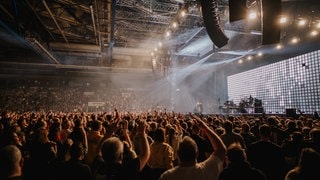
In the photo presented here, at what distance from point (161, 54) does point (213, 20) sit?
8.82 m

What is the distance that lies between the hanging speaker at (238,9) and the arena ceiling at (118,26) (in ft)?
9.54

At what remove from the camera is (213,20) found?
7320 mm

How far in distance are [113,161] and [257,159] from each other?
236 cm

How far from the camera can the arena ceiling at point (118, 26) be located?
1038 cm

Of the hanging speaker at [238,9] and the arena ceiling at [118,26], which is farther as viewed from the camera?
the arena ceiling at [118,26]

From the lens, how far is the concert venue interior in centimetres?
1029

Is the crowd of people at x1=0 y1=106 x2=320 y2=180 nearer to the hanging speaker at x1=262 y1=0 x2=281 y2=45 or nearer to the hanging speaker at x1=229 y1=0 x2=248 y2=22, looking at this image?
the hanging speaker at x1=262 y1=0 x2=281 y2=45

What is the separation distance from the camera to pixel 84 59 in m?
21.7

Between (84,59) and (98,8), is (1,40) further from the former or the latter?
(98,8)

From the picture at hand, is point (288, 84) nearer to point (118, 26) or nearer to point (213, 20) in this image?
point (213, 20)

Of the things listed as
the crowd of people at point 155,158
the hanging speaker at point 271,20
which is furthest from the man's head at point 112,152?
the hanging speaker at point 271,20

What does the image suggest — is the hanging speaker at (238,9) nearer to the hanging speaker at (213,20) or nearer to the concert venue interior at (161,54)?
the concert venue interior at (161,54)

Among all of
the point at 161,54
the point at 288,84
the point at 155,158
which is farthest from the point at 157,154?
the point at 288,84

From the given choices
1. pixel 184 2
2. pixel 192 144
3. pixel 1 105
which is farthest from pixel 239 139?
pixel 1 105
